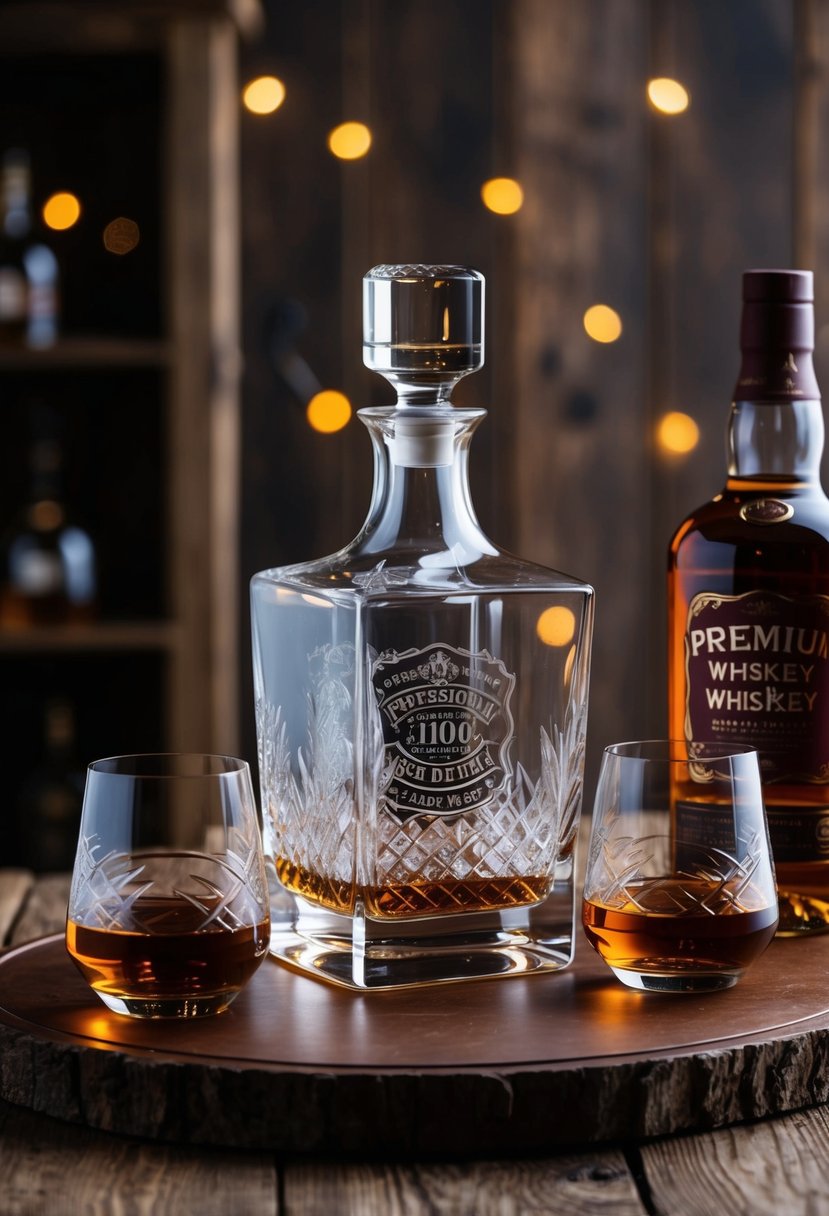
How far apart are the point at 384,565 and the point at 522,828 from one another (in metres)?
0.18

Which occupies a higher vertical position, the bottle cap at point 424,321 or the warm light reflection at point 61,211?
the warm light reflection at point 61,211

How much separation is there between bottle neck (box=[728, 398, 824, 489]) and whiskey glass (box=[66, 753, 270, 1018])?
45 centimetres

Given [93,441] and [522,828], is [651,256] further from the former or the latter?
[522,828]

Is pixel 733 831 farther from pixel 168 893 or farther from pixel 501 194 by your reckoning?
pixel 501 194

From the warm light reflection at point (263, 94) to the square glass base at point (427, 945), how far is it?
1.67 meters

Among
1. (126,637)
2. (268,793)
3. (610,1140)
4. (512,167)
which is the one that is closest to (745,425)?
(268,793)

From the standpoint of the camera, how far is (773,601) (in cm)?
103

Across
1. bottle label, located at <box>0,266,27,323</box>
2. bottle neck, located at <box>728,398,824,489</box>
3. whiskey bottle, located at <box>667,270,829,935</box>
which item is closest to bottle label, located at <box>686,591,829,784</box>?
whiskey bottle, located at <box>667,270,829,935</box>

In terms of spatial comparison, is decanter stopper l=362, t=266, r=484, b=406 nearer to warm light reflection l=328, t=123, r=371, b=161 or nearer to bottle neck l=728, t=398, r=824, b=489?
bottle neck l=728, t=398, r=824, b=489

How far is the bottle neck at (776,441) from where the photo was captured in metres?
1.08

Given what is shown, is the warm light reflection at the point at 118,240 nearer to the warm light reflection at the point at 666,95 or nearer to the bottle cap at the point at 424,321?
the warm light reflection at the point at 666,95

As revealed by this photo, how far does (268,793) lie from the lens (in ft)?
3.28

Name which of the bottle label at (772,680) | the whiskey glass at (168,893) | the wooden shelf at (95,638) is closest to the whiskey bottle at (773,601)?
the bottle label at (772,680)

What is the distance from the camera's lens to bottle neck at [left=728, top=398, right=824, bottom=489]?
3.54ft
